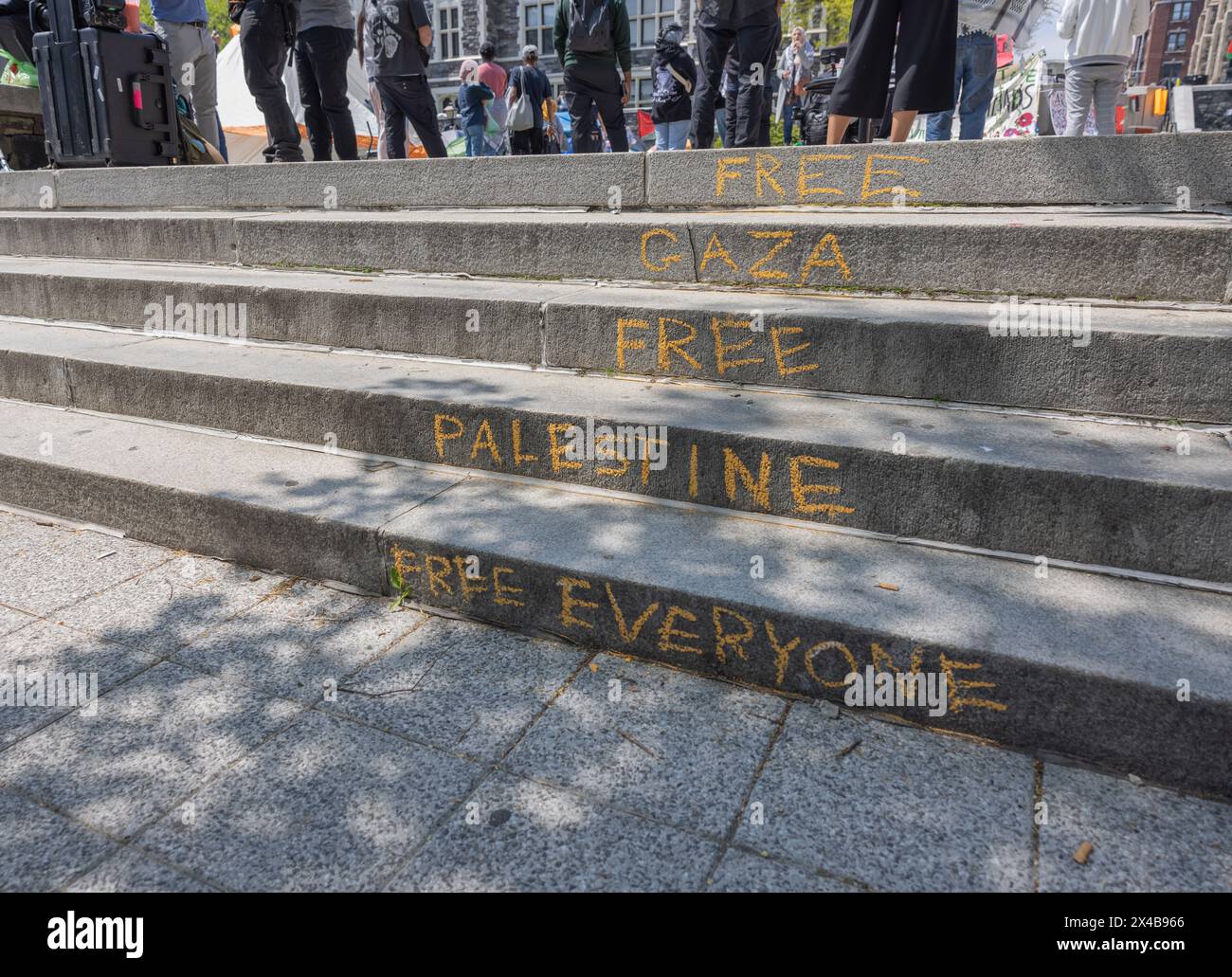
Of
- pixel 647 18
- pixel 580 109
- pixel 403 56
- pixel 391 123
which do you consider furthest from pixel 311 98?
pixel 647 18

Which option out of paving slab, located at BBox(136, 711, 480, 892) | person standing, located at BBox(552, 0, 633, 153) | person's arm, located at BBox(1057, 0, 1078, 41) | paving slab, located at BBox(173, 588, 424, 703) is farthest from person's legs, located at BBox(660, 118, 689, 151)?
paving slab, located at BBox(136, 711, 480, 892)

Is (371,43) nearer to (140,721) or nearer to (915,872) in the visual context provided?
(140,721)

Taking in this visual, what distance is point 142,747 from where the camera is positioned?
2.58 meters

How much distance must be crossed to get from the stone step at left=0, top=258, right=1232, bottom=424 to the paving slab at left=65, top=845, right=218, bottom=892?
273 cm

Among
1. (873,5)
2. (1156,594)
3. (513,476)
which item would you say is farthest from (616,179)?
(1156,594)

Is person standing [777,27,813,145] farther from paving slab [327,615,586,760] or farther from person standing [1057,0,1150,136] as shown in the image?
paving slab [327,615,586,760]

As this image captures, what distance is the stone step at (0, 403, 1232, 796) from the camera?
2311mm

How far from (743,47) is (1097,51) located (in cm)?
290

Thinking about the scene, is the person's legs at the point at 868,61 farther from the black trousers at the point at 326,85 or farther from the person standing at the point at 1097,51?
the black trousers at the point at 326,85

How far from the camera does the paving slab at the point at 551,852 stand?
2.06 metres

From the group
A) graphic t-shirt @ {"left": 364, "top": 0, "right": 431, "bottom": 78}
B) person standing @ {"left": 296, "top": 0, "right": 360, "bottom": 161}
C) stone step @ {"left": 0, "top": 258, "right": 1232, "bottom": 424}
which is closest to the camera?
stone step @ {"left": 0, "top": 258, "right": 1232, "bottom": 424}

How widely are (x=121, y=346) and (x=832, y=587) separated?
4549 millimetres

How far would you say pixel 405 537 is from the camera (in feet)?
10.6

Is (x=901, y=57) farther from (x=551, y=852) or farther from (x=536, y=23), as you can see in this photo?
(x=536, y=23)
